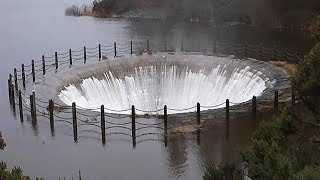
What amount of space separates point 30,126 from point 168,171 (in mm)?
5514

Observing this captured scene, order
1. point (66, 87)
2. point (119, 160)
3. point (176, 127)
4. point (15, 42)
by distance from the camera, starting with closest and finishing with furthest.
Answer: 1. point (119, 160)
2. point (176, 127)
3. point (66, 87)
4. point (15, 42)

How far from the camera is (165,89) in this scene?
2452cm

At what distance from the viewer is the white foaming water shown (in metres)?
20.5

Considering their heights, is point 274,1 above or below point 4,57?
above

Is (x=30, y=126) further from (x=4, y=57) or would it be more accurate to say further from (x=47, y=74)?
(x=4, y=57)

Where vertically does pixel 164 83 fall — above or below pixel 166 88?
above

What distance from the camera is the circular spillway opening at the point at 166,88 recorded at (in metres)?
20.5

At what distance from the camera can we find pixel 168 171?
11633 mm

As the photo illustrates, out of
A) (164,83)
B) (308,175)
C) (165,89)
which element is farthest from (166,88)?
(308,175)

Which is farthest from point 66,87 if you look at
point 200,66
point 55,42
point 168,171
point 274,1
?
point 274,1

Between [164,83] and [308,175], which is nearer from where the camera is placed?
[308,175]

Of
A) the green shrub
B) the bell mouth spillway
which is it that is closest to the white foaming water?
the bell mouth spillway

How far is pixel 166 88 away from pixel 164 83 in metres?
0.45

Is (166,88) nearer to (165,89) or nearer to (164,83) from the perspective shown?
(165,89)
